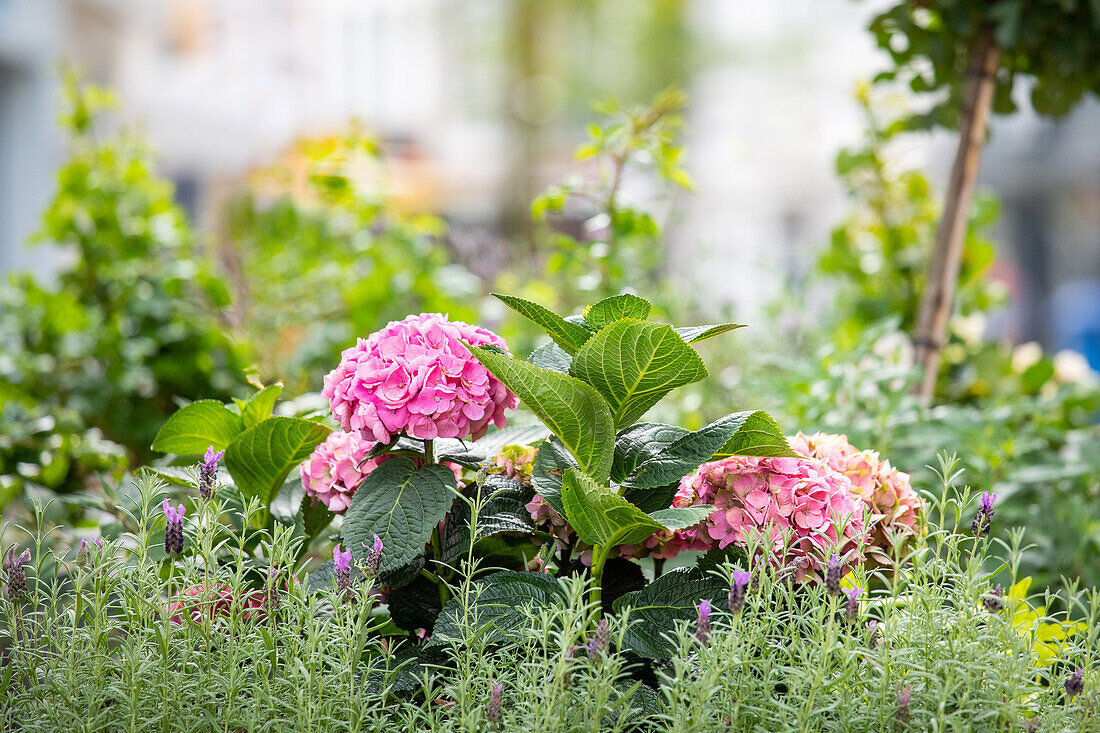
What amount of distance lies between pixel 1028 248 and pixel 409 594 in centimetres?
1631

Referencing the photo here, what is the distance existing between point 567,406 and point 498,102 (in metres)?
11.0

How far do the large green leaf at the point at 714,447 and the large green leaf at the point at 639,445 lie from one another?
0.01m

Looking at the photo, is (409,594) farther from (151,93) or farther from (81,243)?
(151,93)

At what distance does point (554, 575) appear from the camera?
4.13 ft

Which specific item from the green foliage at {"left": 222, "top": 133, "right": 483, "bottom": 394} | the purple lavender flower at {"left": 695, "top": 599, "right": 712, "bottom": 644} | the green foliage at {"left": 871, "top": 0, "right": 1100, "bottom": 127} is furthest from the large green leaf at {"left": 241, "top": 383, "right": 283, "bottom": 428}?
the green foliage at {"left": 871, "top": 0, "right": 1100, "bottom": 127}

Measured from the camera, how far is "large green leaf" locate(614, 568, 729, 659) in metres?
1.09

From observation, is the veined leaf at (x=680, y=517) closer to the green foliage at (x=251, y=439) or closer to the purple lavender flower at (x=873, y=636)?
the purple lavender flower at (x=873, y=636)

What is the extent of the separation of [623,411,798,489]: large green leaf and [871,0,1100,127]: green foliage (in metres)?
1.49

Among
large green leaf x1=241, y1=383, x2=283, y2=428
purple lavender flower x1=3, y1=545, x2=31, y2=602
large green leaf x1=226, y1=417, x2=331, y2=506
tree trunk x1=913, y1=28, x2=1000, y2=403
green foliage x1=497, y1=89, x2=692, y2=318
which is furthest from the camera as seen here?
tree trunk x1=913, y1=28, x2=1000, y2=403

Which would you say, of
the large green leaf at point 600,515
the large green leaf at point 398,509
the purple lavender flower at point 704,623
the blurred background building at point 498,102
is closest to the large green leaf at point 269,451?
the large green leaf at point 398,509

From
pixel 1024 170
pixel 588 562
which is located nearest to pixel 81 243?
pixel 588 562

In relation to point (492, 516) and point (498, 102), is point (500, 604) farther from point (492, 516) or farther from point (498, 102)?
point (498, 102)

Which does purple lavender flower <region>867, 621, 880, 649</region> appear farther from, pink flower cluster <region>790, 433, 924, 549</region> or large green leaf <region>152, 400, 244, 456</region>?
large green leaf <region>152, 400, 244, 456</region>

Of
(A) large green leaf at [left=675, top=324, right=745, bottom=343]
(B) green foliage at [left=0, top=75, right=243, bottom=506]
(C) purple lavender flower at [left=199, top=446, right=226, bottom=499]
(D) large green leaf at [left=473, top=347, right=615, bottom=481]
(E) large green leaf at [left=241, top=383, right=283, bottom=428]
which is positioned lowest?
(B) green foliage at [left=0, top=75, right=243, bottom=506]
